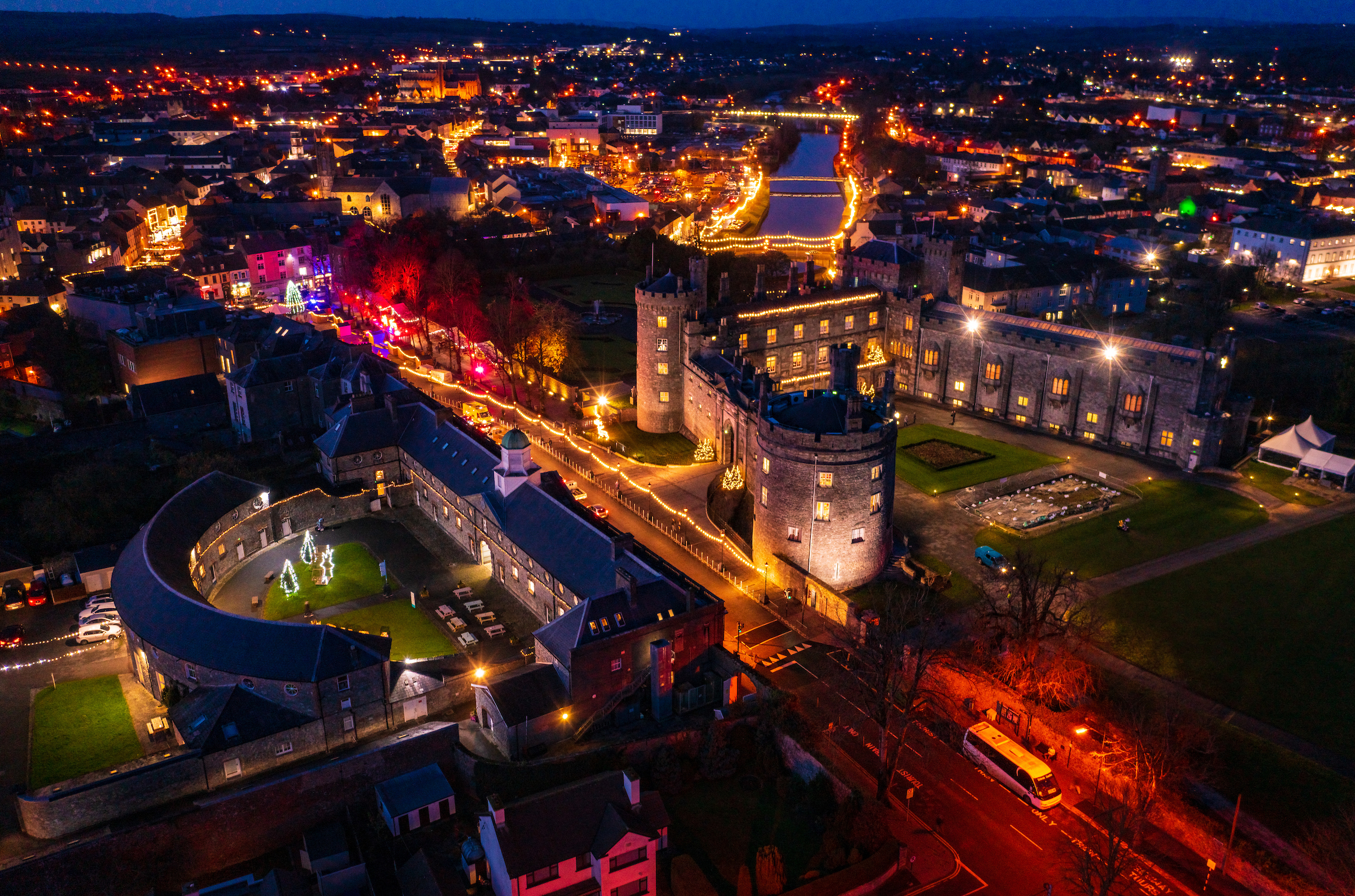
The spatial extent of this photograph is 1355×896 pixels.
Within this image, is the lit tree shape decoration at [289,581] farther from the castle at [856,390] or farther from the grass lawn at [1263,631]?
the grass lawn at [1263,631]

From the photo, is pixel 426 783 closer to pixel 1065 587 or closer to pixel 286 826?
pixel 286 826

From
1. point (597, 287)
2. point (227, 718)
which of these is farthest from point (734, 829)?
point (597, 287)

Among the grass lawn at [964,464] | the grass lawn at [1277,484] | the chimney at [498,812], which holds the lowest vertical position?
the grass lawn at [964,464]

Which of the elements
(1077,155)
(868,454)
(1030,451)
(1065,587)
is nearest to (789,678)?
(868,454)

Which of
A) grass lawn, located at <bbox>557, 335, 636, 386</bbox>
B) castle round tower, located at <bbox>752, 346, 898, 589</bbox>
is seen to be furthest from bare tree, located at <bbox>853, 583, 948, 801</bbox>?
grass lawn, located at <bbox>557, 335, 636, 386</bbox>

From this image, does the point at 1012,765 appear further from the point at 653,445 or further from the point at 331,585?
the point at 653,445

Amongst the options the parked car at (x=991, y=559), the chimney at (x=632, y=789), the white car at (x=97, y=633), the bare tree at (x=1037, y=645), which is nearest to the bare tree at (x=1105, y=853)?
the bare tree at (x=1037, y=645)
